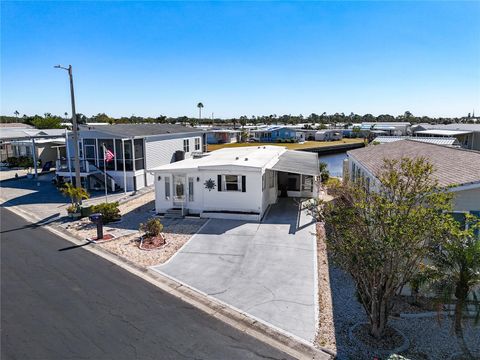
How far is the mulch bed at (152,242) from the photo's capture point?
14.2 meters

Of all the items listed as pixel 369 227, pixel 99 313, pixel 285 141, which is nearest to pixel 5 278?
pixel 99 313

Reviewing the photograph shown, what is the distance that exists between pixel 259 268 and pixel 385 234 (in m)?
5.47

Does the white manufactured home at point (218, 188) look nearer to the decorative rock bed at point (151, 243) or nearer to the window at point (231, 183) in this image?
the window at point (231, 183)

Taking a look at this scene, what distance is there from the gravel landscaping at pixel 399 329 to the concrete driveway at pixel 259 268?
1.28 feet

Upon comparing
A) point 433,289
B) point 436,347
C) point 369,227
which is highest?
point 369,227

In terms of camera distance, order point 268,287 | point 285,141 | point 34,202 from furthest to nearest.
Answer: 1. point 285,141
2. point 34,202
3. point 268,287

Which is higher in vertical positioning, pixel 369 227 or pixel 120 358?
pixel 369 227

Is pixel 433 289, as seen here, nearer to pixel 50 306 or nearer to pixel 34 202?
pixel 50 306

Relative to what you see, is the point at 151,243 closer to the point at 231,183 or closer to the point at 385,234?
the point at 231,183

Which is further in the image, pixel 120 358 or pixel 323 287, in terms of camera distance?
pixel 323 287

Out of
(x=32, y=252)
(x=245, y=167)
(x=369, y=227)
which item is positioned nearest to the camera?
(x=369, y=227)

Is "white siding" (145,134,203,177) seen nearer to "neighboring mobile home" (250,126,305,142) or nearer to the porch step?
the porch step

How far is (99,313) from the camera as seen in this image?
921 centimetres

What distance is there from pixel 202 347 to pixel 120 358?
1.71m
